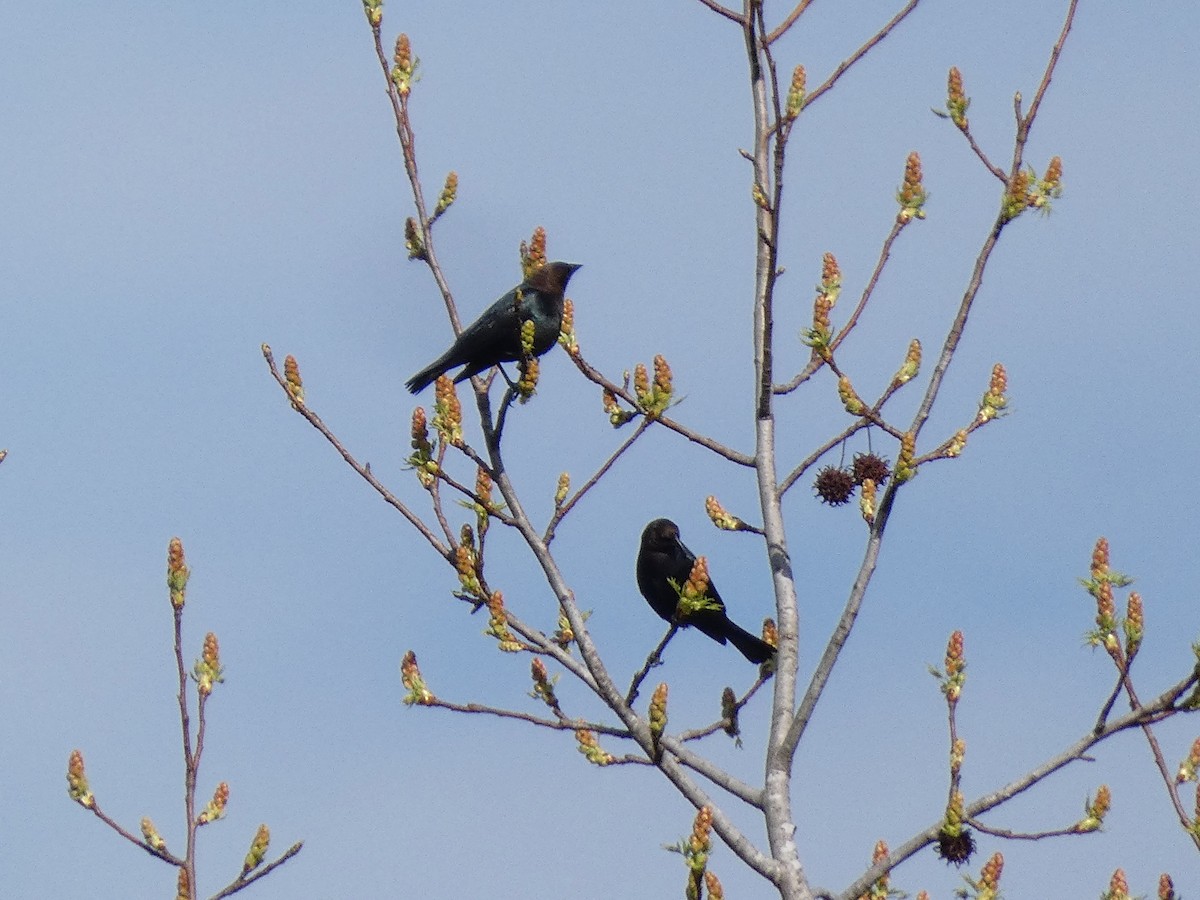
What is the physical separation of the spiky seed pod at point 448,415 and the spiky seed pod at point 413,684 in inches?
25.7

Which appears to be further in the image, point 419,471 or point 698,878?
point 419,471

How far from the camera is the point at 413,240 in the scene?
557 cm

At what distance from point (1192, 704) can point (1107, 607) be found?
0.31m

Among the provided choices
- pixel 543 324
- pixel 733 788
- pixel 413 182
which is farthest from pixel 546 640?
pixel 543 324

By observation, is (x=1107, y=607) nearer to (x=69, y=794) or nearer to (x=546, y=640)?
(x=546, y=640)

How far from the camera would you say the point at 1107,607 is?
4184 millimetres

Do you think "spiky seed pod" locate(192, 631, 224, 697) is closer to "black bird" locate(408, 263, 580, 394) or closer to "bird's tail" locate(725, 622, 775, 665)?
"black bird" locate(408, 263, 580, 394)

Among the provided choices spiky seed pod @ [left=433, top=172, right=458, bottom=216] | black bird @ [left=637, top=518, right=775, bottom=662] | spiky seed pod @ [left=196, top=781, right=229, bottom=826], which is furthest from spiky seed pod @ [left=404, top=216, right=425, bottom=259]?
black bird @ [left=637, top=518, right=775, bottom=662]

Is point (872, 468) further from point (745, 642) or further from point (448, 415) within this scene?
point (745, 642)

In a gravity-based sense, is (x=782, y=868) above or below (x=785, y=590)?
below

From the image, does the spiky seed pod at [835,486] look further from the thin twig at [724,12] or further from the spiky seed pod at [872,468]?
the thin twig at [724,12]

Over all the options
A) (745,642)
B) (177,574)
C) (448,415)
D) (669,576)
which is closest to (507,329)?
(669,576)

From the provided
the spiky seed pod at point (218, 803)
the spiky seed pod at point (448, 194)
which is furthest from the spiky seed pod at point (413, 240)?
the spiky seed pod at point (218, 803)

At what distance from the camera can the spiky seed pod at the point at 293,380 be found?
5.24 m
